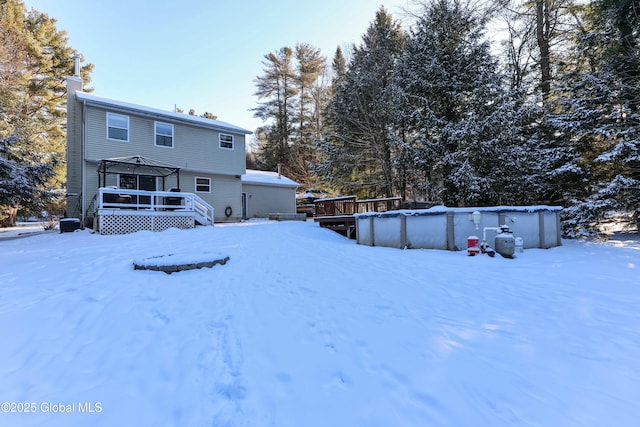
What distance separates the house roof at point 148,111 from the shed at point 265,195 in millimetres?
3522

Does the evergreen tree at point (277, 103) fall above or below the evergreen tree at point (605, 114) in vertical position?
above

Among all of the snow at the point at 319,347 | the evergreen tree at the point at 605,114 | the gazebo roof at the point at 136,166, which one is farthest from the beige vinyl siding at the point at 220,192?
the evergreen tree at the point at 605,114

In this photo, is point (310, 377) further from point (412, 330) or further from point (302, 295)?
point (302, 295)

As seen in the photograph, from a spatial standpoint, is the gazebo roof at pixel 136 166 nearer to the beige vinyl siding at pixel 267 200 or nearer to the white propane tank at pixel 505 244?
the beige vinyl siding at pixel 267 200

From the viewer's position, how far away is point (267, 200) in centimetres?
1936

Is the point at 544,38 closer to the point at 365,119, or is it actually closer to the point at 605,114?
the point at 605,114

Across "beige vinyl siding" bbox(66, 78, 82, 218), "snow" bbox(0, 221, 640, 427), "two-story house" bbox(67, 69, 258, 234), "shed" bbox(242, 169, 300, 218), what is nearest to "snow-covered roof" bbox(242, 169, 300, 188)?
"shed" bbox(242, 169, 300, 218)

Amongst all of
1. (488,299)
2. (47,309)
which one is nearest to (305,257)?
(488,299)

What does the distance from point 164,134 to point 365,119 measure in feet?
34.1

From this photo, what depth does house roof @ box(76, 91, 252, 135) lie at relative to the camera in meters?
11.9

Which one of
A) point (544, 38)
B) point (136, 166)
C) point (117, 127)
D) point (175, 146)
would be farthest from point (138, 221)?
point (544, 38)

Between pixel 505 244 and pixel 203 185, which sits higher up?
pixel 203 185

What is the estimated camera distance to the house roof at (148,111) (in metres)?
11.9

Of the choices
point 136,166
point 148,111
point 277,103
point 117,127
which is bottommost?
point 136,166
